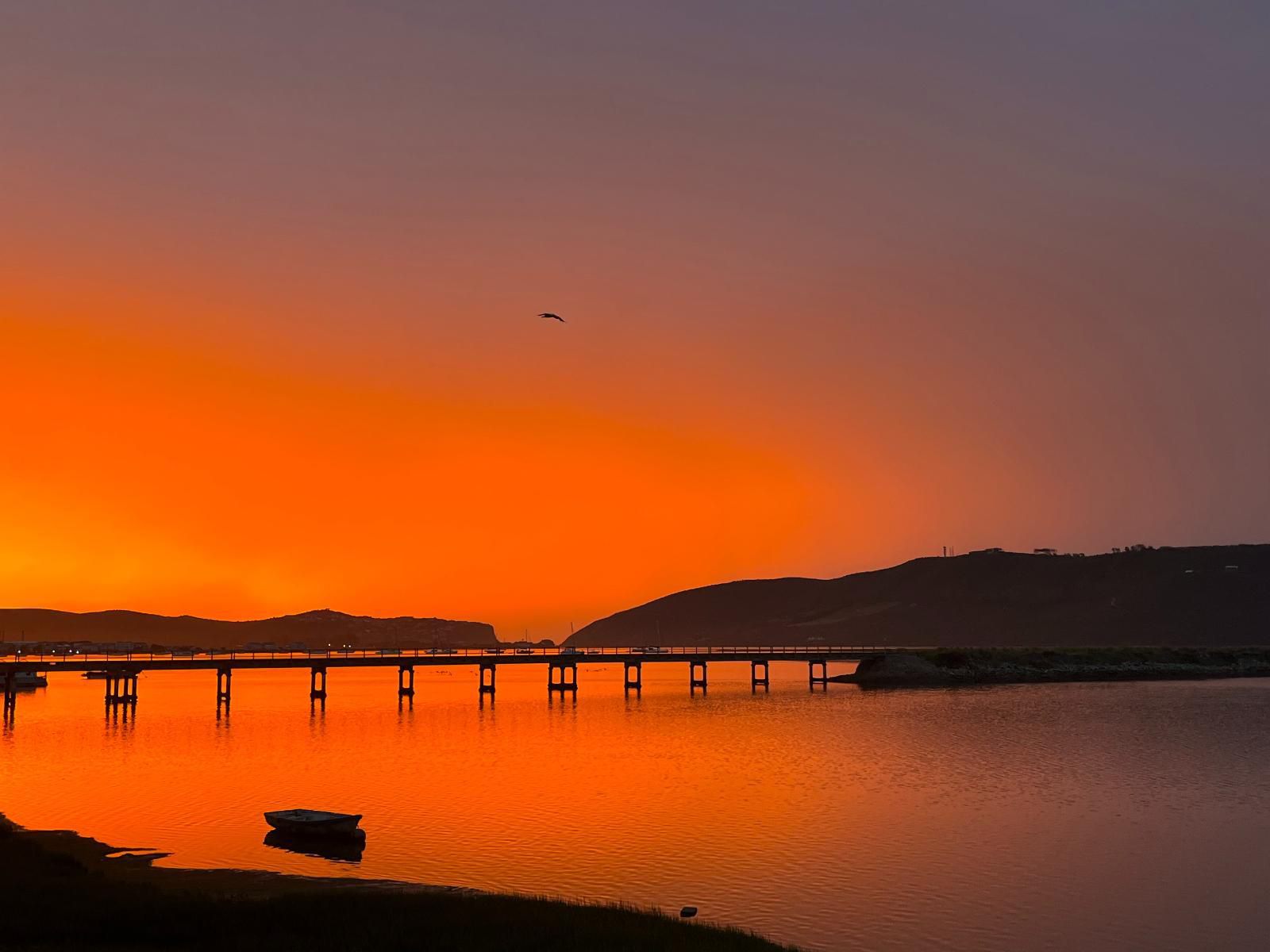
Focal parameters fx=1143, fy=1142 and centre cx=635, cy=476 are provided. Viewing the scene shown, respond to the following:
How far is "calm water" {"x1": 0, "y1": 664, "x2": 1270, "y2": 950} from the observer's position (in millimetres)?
42656

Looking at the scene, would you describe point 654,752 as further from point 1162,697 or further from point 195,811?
point 1162,697

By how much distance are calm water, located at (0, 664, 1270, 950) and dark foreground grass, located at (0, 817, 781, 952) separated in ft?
23.3

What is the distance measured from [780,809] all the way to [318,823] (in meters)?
25.4

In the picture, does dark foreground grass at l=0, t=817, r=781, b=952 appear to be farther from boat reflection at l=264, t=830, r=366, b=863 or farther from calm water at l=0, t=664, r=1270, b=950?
boat reflection at l=264, t=830, r=366, b=863

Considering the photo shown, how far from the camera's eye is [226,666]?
162 metres

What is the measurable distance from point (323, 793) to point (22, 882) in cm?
3572

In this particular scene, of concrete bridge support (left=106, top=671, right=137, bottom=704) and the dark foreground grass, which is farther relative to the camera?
concrete bridge support (left=106, top=671, right=137, bottom=704)

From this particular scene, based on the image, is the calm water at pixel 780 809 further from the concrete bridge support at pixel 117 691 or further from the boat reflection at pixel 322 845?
the concrete bridge support at pixel 117 691

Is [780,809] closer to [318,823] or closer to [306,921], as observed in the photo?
[318,823]

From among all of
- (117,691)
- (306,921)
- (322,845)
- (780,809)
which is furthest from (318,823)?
(117,691)

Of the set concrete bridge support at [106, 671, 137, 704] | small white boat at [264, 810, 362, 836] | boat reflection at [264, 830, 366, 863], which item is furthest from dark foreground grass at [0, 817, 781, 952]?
concrete bridge support at [106, 671, 137, 704]

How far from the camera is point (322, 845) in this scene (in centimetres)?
Answer: 5434

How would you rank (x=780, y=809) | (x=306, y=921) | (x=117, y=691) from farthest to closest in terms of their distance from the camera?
(x=117, y=691) → (x=780, y=809) → (x=306, y=921)

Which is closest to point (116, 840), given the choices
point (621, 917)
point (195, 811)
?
point (195, 811)
